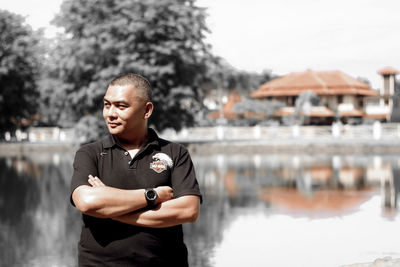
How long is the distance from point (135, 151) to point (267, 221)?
385 inches

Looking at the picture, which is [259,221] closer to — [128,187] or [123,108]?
[128,187]

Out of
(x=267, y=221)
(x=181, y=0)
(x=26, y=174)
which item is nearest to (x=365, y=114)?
(x=181, y=0)

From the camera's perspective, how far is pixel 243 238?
1062 cm

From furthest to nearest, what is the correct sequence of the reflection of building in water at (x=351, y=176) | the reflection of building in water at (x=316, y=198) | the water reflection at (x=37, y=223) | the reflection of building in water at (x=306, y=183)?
the reflection of building in water at (x=351, y=176)
the reflection of building in water at (x=306, y=183)
the reflection of building in water at (x=316, y=198)
the water reflection at (x=37, y=223)

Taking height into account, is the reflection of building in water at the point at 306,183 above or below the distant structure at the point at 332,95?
below

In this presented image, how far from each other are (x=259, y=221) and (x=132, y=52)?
29.7m

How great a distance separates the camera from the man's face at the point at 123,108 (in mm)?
2922

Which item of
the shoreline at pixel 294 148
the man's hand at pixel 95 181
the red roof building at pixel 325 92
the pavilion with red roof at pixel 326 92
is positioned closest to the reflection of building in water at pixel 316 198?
the man's hand at pixel 95 181

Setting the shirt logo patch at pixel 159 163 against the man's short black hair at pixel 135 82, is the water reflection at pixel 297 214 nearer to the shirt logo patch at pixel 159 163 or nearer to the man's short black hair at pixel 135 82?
the shirt logo patch at pixel 159 163

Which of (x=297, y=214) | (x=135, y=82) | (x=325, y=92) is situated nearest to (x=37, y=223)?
(x=297, y=214)

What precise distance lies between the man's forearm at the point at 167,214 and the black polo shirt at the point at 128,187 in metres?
0.04

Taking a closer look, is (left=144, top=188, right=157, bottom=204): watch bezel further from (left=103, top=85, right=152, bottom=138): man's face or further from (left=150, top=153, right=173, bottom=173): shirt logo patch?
(left=103, top=85, right=152, bottom=138): man's face

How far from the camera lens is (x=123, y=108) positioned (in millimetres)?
2943

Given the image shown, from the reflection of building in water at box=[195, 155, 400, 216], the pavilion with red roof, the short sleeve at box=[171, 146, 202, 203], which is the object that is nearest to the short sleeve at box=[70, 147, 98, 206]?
the short sleeve at box=[171, 146, 202, 203]
